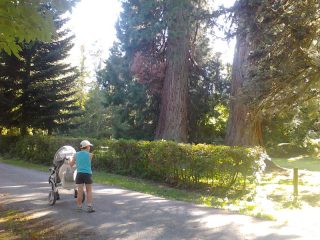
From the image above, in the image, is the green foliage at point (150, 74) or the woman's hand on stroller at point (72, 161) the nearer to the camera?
the woman's hand on stroller at point (72, 161)

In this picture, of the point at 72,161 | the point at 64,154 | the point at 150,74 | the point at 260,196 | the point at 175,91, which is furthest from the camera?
the point at 150,74

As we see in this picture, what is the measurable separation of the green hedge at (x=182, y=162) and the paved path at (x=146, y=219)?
9.65ft

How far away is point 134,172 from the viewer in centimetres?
1917

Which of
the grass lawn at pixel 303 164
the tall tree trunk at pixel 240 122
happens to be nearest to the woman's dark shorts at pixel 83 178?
the tall tree trunk at pixel 240 122

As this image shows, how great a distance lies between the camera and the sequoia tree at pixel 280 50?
12133mm

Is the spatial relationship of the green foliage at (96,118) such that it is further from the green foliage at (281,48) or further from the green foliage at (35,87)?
the green foliage at (281,48)

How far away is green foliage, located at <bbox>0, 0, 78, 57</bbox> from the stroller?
17.1 feet

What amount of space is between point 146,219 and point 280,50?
22.3ft

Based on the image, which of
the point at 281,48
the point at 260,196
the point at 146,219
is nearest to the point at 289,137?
the point at 260,196

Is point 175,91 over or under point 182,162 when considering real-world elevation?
over

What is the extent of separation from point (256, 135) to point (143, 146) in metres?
6.14

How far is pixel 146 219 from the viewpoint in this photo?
9.45m

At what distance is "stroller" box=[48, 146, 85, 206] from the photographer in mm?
11039

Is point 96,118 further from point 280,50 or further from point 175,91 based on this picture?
point 280,50
